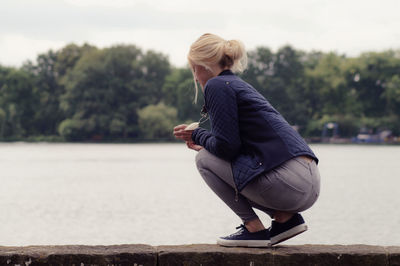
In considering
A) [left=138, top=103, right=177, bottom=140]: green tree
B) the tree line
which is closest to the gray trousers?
[left=138, top=103, right=177, bottom=140]: green tree

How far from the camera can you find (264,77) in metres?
72.2

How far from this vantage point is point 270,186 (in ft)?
11.0

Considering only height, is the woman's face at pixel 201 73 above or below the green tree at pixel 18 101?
above

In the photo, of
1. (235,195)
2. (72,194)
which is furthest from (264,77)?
(235,195)

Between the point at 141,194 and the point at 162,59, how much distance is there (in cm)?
5216

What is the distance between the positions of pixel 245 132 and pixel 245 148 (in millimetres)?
94

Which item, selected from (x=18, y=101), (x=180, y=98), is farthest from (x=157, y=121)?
(x=18, y=101)

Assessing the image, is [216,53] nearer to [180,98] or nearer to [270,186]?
[270,186]

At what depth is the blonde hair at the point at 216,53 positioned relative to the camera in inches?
135

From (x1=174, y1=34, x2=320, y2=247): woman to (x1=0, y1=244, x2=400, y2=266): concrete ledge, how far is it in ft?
0.87

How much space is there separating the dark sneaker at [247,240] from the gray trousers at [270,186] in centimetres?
10

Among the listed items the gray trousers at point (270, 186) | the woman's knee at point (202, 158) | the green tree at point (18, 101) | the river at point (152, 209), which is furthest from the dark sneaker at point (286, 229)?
the green tree at point (18, 101)

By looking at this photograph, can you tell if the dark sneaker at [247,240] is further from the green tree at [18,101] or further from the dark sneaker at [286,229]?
the green tree at [18,101]

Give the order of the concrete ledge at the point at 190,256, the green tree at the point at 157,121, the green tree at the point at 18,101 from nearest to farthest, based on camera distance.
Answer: the concrete ledge at the point at 190,256, the green tree at the point at 157,121, the green tree at the point at 18,101
